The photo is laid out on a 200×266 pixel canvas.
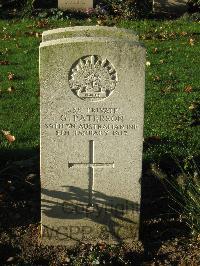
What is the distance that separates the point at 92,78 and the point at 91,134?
45cm

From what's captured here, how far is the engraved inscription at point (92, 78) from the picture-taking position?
4.27 meters

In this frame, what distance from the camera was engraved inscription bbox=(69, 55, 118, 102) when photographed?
14.0 ft

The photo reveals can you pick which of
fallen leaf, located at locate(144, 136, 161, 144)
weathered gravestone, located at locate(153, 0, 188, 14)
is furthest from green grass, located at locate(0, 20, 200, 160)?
weathered gravestone, located at locate(153, 0, 188, 14)

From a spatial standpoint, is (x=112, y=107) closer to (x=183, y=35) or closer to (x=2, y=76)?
(x=2, y=76)

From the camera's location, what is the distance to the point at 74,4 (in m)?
12.2

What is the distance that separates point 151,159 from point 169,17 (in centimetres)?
707

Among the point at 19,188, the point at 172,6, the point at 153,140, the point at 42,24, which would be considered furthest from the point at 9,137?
the point at 172,6

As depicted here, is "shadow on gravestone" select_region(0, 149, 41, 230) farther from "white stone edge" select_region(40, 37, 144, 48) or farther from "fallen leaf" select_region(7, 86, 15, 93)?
"fallen leaf" select_region(7, 86, 15, 93)

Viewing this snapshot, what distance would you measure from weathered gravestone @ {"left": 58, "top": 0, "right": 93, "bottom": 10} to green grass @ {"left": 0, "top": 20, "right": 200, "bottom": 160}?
0.86m

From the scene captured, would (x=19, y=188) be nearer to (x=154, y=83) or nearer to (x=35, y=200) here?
(x=35, y=200)

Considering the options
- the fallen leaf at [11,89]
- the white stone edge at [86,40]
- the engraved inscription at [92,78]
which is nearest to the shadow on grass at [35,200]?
the engraved inscription at [92,78]

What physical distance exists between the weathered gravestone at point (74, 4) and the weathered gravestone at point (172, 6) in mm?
1479

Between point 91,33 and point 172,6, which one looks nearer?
point 91,33

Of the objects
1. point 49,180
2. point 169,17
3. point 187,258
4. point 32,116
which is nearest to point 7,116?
point 32,116
